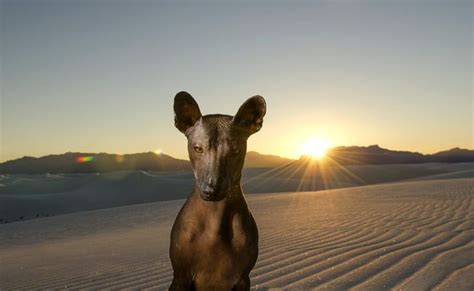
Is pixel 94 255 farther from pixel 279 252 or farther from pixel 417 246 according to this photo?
pixel 417 246

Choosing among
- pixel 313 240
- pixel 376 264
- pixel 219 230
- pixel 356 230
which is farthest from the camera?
pixel 356 230

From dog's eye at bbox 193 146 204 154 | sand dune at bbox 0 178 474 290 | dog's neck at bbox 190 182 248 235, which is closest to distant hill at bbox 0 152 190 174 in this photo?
sand dune at bbox 0 178 474 290

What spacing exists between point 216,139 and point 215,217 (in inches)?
15.5

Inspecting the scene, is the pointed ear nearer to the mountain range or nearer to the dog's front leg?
the dog's front leg

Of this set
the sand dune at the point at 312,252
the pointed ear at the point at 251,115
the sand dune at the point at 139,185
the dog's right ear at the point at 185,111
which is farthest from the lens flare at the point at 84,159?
the pointed ear at the point at 251,115

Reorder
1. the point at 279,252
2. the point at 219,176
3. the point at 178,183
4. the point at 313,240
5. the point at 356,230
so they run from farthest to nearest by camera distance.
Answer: the point at 178,183, the point at 356,230, the point at 313,240, the point at 279,252, the point at 219,176

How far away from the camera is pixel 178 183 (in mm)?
36062

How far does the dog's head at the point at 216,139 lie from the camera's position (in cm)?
211

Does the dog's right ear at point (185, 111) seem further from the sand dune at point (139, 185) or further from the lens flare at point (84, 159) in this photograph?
the lens flare at point (84, 159)

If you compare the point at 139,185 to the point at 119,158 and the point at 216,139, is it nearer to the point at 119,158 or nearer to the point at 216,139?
the point at 216,139

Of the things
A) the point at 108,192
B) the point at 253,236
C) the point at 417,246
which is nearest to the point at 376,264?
the point at 417,246

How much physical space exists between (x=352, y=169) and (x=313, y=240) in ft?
120

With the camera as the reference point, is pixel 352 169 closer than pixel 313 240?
No

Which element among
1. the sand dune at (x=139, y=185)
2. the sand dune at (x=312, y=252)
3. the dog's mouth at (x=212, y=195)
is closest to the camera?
the dog's mouth at (x=212, y=195)
